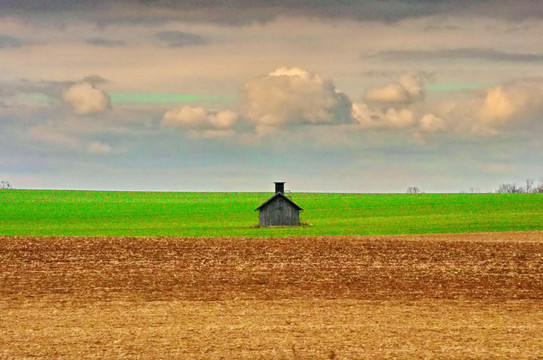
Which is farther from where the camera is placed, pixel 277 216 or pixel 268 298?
pixel 277 216

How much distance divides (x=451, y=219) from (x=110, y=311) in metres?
56.3

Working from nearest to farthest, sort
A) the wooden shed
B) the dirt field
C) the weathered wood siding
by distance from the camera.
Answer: the dirt field < the wooden shed < the weathered wood siding

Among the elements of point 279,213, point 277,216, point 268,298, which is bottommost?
point 268,298

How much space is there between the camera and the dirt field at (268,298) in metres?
18.5

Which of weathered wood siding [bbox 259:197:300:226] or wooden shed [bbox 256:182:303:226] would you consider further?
weathered wood siding [bbox 259:197:300:226]

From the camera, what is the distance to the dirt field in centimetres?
1845

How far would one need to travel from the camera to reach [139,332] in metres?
20.1

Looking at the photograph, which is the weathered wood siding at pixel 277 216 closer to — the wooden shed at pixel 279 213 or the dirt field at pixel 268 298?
the wooden shed at pixel 279 213

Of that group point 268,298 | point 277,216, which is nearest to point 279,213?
point 277,216

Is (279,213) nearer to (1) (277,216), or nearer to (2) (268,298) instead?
(1) (277,216)

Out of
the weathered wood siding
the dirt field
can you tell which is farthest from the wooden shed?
the dirt field

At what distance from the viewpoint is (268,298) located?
26.0m

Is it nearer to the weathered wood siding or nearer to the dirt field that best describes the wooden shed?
A: the weathered wood siding

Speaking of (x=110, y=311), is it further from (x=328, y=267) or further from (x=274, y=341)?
(x=328, y=267)
